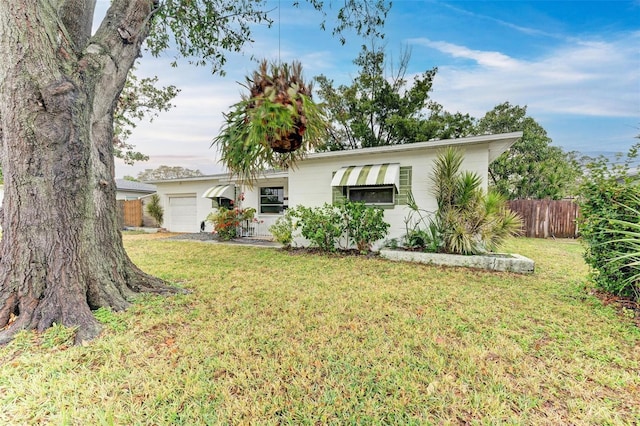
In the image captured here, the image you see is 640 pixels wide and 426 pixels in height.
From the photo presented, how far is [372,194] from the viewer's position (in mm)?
9469

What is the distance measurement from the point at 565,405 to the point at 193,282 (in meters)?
5.77

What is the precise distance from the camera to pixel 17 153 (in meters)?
3.04

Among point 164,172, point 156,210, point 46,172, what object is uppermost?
point 164,172

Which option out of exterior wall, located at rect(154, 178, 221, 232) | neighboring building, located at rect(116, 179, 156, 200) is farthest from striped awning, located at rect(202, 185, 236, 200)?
neighboring building, located at rect(116, 179, 156, 200)

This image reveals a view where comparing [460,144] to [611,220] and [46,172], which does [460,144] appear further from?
[46,172]

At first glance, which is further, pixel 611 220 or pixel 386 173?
pixel 386 173

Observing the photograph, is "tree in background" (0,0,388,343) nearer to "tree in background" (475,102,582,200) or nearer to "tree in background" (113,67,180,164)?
"tree in background" (113,67,180,164)

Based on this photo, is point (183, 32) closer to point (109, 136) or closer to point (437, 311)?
point (109, 136)

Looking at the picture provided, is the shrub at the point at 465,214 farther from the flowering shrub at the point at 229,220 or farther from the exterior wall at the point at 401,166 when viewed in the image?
the flowering shrub at the point at 229,220

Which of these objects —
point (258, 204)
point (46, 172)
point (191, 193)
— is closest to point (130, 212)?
point (191, 193)

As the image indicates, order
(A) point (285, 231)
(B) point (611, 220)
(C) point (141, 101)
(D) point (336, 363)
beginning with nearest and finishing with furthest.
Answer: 1. (D) point (336, 363)
2. (B) point (611, 220)
3. (A) point (285, 231)
4. (C) point (141, 101)

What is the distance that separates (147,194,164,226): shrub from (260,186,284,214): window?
25.5 feet

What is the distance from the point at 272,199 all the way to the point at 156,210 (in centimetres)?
875

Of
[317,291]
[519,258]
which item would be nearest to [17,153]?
[317,291]
